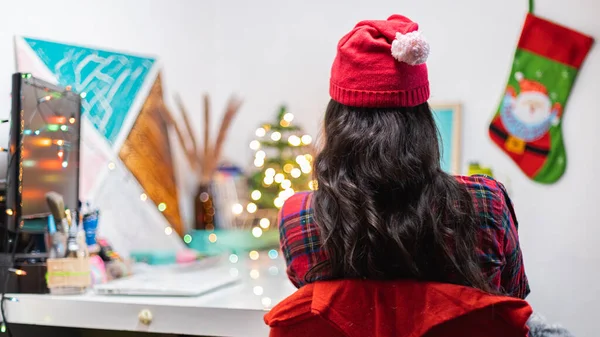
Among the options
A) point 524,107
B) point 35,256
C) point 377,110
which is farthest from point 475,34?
point 35,256

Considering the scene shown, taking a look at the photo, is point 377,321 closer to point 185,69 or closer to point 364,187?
point 364,187

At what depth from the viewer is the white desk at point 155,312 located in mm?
1522

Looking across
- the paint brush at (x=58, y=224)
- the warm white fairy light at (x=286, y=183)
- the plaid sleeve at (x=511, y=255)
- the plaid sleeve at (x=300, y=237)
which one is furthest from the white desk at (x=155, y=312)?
the warm white fairy light at (x=286, y=183)

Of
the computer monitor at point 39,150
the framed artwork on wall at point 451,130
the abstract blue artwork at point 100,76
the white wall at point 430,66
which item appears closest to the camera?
the computer monitor at point 39,150

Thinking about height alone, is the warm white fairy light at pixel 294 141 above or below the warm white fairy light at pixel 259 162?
Result: above

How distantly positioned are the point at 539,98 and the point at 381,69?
1633 mm

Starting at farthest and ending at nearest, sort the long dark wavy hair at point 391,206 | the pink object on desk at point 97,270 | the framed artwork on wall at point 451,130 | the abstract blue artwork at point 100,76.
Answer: the framed artwork on wall at point 451,130 < the abstract blue artwork at point 100,76 < the pink object on desk at point 97,270 < the long dark wavy hair at point 391,206

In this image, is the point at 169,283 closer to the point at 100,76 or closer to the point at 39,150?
the point at 39,150

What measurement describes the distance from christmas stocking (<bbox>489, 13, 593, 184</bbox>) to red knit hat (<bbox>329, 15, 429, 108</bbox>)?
155cm

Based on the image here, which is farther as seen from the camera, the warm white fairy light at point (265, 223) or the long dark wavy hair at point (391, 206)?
the warm white fairy light at point (265, 223)

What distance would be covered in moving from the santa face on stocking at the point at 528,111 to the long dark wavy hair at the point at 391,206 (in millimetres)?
1544

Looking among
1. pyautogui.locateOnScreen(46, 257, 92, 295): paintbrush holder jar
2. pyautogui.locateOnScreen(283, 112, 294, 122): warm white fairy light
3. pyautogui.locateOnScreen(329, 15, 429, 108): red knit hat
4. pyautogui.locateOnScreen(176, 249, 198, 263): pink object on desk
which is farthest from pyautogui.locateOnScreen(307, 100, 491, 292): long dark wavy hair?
pyautogui.locateOnScreen(283, 112, 294, 122): warm white fairy light

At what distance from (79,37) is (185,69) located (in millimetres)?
674

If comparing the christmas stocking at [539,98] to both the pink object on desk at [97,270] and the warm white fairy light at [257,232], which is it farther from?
the pink object on desk at [97,270]
